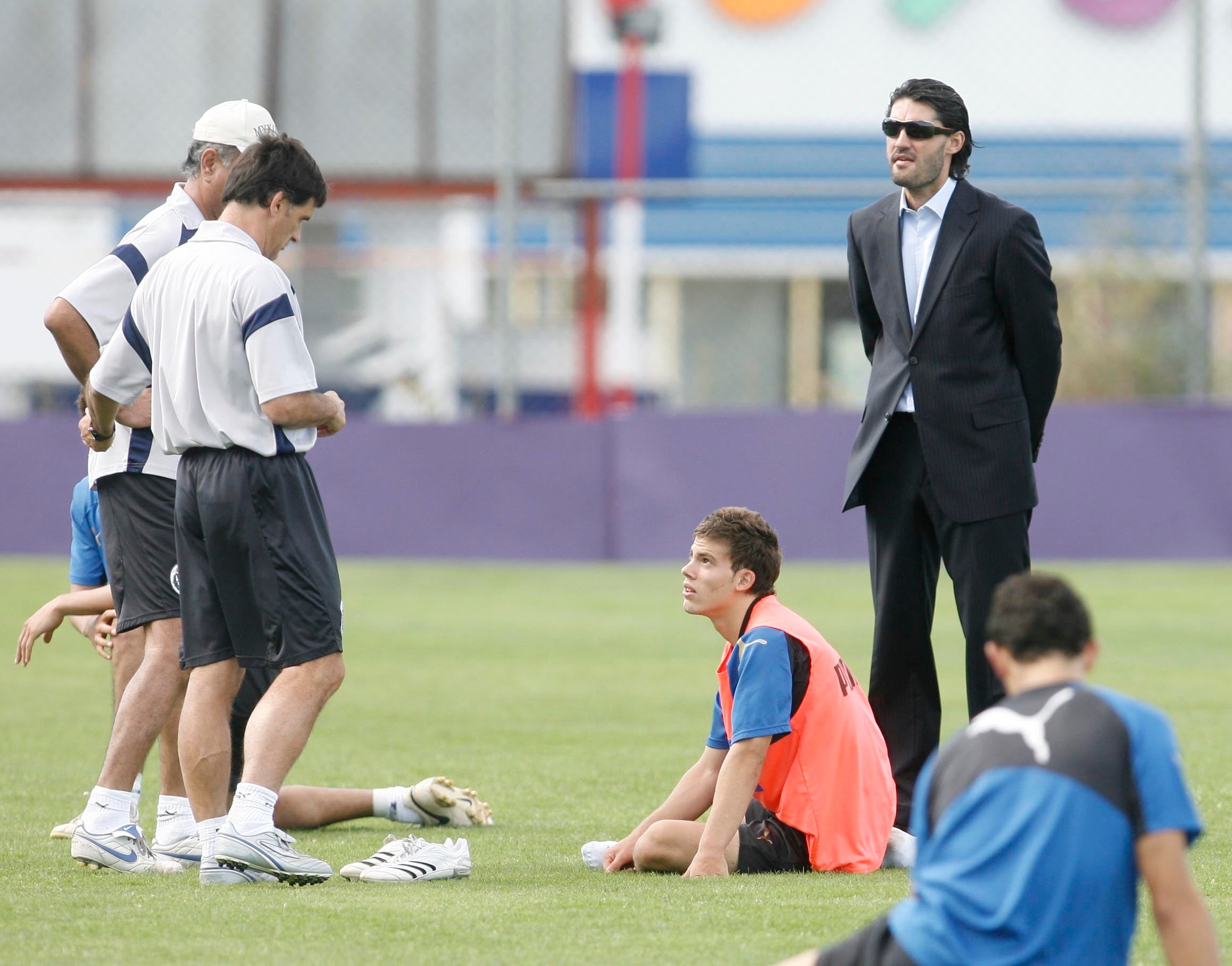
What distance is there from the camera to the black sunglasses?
5.05m

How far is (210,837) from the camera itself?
4.60 m

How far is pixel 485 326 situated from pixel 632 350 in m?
1.85

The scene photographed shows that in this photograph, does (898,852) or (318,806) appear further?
(318,806)

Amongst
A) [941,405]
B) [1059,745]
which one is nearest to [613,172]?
[941,405]

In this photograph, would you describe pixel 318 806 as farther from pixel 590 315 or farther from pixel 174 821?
pixel 590 315

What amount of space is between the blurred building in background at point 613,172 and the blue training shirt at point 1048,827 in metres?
11.3

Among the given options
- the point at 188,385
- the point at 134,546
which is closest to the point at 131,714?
the point at 134,546

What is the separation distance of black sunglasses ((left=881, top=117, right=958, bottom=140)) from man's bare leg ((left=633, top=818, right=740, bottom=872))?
1.95 m

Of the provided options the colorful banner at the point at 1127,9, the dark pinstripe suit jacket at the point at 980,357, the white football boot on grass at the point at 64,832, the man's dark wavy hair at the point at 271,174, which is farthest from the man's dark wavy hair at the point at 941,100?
the colorful banner at the point at 1127,9

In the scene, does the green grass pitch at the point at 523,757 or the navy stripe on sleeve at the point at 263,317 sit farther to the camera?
the navy stripe on sleeve at the point at 263,317

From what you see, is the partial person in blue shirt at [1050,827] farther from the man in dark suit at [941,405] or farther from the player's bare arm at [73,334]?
the player's bare arm at [73,334]

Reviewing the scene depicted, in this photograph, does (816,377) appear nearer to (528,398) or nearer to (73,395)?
(528,398)

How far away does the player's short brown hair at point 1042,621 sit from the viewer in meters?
2.85

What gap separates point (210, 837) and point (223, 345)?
1.23 m
